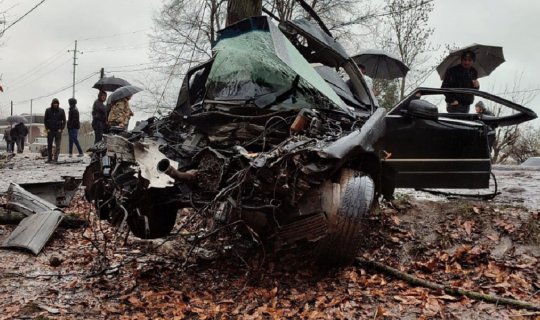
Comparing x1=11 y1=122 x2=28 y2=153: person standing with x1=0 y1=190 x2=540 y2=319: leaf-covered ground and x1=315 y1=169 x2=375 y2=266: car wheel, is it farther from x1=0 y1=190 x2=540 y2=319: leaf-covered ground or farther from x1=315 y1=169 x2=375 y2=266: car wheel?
x1=315 y1=169 x2=375 y2=266: car wheel

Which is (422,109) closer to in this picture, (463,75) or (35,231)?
(463,75)

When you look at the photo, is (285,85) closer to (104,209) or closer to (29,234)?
(104,209)

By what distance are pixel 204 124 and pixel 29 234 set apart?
2.24 meters

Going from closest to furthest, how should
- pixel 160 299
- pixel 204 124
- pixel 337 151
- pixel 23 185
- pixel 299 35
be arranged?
1. pixel 337 151
2. pixel 160 299
3. pixel 204 124
4. pixel 299 35
5. pixel 23 185

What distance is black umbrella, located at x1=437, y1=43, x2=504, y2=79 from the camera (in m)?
6.98

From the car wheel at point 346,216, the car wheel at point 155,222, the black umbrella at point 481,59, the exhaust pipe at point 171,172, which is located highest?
the black umbrella at point 481,59

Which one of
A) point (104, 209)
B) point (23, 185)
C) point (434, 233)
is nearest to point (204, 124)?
point (104, 209)

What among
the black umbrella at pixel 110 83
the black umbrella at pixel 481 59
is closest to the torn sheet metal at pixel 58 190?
the black umbrella at pixel 481 59

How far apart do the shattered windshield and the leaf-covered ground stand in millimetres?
1285

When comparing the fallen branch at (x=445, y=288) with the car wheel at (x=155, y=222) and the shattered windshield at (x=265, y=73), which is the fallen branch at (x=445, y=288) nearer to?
the shattered windshield at (x=265, y=73)

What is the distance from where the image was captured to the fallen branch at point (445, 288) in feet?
9.92

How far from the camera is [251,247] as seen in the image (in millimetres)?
4688

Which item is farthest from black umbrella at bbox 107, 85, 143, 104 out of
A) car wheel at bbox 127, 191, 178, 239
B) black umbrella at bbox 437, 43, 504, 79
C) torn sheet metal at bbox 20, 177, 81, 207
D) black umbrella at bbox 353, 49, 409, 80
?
black umbrella at bbox 437, 43, 504, 79

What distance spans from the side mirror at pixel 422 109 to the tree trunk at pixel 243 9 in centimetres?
443
